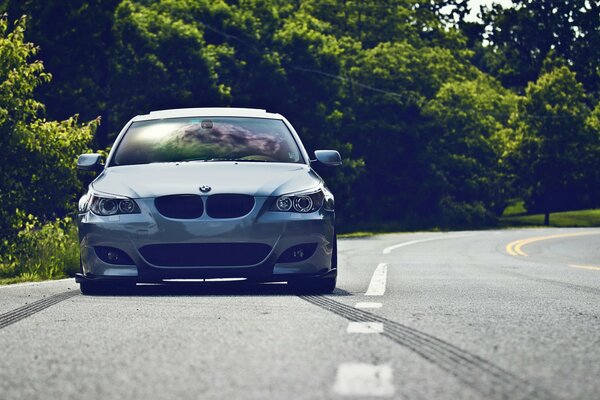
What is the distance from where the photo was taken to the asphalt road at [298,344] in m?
5.22

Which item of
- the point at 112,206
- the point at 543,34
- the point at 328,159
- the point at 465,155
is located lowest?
the point at 465,155

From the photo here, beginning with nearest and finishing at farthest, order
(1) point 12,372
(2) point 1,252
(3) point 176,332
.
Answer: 1. (1) point 12,372
2. (3) point 176,332
3. (2) point 1,252

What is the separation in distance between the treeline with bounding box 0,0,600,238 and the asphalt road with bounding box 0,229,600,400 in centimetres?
2420

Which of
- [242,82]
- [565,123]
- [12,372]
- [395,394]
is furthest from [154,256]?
[565,123]

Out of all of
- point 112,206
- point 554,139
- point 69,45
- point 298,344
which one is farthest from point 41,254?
point 554,139

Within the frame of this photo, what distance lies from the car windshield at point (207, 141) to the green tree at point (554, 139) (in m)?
60.9

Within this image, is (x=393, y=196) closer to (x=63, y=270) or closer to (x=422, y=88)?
(x=422, y=88)

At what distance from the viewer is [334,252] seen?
1041 centimetres

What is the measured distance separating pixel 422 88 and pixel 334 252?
174ft

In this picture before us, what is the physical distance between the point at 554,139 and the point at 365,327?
66.1 meters

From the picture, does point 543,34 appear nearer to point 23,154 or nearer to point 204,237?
point 23,154

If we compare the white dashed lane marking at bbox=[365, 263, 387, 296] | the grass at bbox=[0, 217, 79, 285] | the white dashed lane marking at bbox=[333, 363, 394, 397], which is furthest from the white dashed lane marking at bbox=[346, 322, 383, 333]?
the grass at bbox=[0, 217, 79, 285]

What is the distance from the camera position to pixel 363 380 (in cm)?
538

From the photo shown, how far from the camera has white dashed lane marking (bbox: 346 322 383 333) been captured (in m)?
7.29
